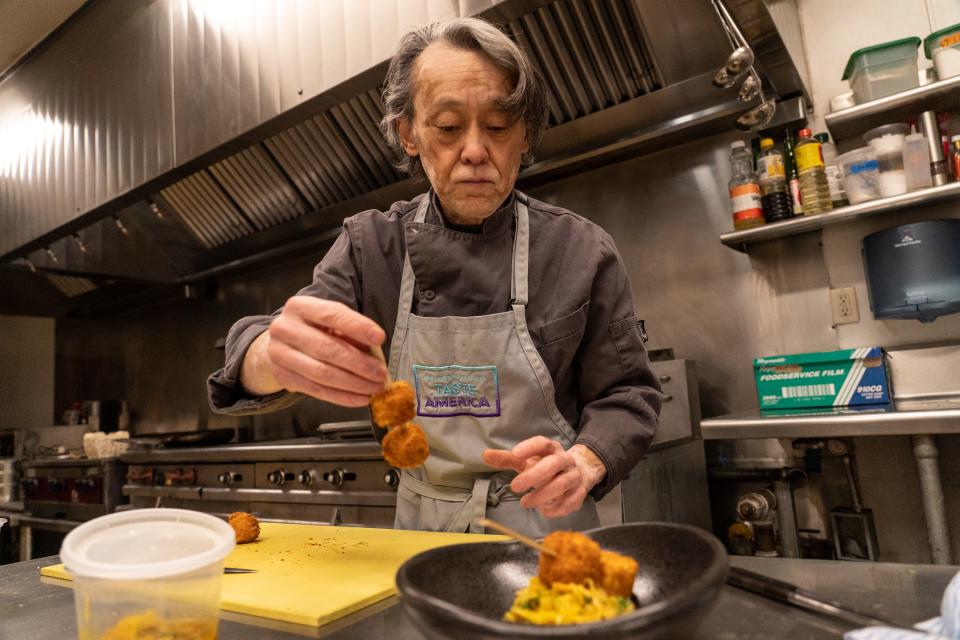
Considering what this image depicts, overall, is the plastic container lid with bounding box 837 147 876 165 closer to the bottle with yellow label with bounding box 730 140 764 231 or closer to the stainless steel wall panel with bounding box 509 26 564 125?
the bottle with yellow label with bounding box 730 140 764 231

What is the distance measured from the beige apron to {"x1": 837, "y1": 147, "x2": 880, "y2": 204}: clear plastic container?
5.08 feet

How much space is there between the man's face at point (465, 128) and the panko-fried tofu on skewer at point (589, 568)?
857 mm

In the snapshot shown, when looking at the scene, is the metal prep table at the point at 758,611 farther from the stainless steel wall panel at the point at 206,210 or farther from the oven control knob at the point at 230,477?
the stainless steel wall panel at the point at 206,210

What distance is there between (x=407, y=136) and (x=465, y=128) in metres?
0.23

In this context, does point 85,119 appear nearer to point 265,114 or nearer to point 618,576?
point 265,114

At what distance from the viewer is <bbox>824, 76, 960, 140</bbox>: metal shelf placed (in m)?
2.08

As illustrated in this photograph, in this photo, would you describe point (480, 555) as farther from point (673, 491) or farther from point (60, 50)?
point (60, 50)

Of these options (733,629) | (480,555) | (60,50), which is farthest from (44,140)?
(733,629)

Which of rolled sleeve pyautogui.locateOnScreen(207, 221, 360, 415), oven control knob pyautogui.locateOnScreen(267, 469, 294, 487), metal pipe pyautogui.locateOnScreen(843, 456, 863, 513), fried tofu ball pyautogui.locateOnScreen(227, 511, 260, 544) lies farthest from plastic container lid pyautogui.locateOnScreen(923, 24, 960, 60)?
oven control knob pyautogui.locateOnScreen(267, 469, 294, 487)

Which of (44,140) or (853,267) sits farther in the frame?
(44,140)

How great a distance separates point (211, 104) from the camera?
3.18m

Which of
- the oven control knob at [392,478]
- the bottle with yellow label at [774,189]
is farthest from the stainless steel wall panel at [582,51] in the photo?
the oven control knob at [392,478]

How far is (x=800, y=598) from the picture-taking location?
2.42 ft

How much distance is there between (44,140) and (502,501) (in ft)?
15.3
